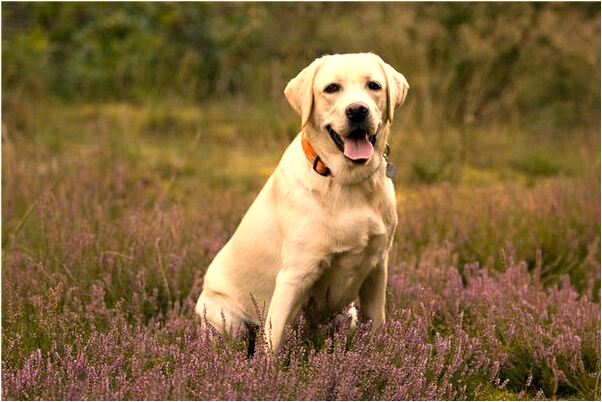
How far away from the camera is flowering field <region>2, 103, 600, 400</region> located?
10.5 feet

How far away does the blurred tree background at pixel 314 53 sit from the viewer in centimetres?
970

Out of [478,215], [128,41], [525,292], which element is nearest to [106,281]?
[525,292]

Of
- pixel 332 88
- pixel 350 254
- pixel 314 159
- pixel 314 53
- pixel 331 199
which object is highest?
pixel 332 88

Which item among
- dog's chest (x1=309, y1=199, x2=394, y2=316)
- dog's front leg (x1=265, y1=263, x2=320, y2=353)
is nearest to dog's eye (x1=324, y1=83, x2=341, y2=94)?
dog's chest (x1=309, y1=199, x2=394, y2=316)

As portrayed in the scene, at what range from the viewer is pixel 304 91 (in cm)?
362

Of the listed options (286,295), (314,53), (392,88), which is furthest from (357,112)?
(314,53)

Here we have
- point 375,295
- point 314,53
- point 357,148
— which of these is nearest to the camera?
point 357,148

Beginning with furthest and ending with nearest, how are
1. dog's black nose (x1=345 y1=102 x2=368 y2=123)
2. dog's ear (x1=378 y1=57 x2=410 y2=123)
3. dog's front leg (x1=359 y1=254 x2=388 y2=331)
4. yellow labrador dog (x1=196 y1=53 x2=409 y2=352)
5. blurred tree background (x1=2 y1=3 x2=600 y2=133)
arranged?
blurred tree background (x1=2 y1=3 x2=600 y2=133)
dog's front leg (x1=359 y1=254 x2=388 y2=331)
dog's ear (x1=378 y1=57 x2=410 y2=123)
yellow labrador dog (x1=196 y1=53 x2=409 y2=352)
dog's black nose (x1=345 y1=102 x2=368 y2=123)

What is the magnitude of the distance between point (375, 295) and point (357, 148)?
695 millimetres

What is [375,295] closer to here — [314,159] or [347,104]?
[314,159]

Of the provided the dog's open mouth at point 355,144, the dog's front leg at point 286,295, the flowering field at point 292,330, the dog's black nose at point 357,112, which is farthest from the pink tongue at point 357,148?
the flowering field at point 292,330

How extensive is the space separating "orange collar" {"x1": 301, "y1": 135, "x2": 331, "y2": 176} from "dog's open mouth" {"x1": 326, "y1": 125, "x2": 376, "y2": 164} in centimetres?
10

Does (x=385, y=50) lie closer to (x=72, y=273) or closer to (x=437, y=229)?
(x=437, y=229)

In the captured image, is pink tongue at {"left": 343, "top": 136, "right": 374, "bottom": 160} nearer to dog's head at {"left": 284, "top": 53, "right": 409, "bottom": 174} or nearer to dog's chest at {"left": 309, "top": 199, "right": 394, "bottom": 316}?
dog's head at {"left": 284, "top": 53, "right": 409, "bottom": 174}
